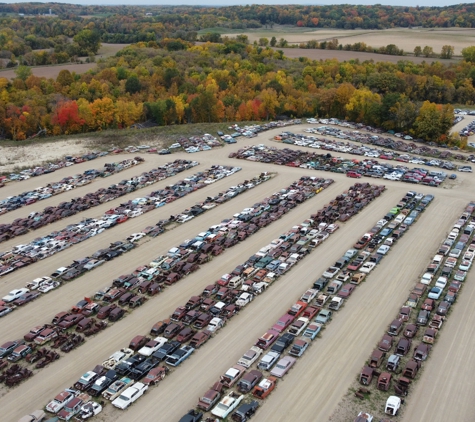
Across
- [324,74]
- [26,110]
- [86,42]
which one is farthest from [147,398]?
[86,42]

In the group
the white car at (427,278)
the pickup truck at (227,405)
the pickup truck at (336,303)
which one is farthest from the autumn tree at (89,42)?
the pickup truck at (227,405)

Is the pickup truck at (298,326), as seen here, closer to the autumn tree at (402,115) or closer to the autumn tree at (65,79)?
the autumn tree at (402,115)

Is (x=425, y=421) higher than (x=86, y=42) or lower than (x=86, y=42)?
lower

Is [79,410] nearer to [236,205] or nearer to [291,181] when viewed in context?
[236,205]

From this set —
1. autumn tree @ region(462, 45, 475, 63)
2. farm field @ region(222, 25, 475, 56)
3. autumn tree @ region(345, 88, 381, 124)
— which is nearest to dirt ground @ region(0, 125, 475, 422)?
autumn tree @ region(345, 88, 381, 124)

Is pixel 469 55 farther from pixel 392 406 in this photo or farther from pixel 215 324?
pixel 392 406

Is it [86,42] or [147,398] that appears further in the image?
[86,42]

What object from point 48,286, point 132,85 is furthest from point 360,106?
point 48,286
